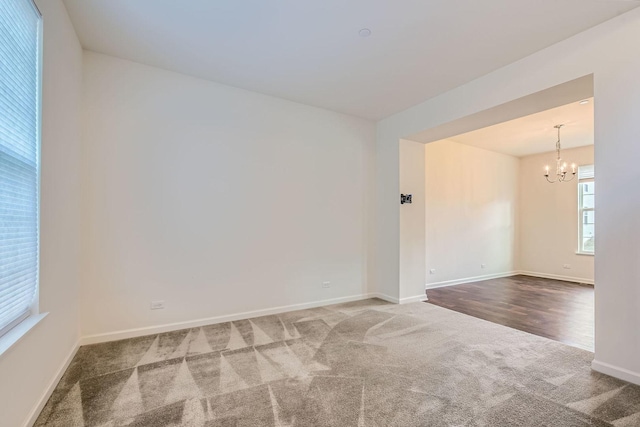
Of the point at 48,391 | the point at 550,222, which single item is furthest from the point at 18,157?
the point at 550,222

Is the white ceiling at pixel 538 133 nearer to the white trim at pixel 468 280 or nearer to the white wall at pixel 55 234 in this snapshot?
the white trim at pixel 468 280

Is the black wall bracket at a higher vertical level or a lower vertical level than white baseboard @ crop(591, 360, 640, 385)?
higher

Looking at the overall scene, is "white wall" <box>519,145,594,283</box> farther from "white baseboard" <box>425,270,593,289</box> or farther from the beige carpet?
the beige carpet

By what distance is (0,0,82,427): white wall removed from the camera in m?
1.69

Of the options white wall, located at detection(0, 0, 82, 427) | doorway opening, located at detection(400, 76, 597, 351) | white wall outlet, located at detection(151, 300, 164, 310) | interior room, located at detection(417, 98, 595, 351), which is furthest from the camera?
interior room, located at detection(417, 98, 595, 351)

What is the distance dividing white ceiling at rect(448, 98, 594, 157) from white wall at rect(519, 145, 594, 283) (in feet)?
1.42

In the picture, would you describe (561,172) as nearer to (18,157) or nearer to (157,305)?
(157,305)

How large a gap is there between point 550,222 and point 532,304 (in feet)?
11.4

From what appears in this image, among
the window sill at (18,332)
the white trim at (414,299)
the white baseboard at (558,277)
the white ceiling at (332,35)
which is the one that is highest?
the white ceiling at (332,35)

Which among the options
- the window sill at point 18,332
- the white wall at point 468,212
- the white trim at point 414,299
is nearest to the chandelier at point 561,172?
the white wall at point 468,212

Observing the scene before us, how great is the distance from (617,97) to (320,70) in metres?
2.77

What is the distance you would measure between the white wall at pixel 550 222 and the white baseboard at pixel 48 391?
351 inches

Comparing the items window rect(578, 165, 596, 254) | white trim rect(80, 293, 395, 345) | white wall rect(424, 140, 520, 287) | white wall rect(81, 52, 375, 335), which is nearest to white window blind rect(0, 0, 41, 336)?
white wall rect(81, 52, 375, 335)

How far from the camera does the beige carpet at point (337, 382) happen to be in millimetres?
1880
